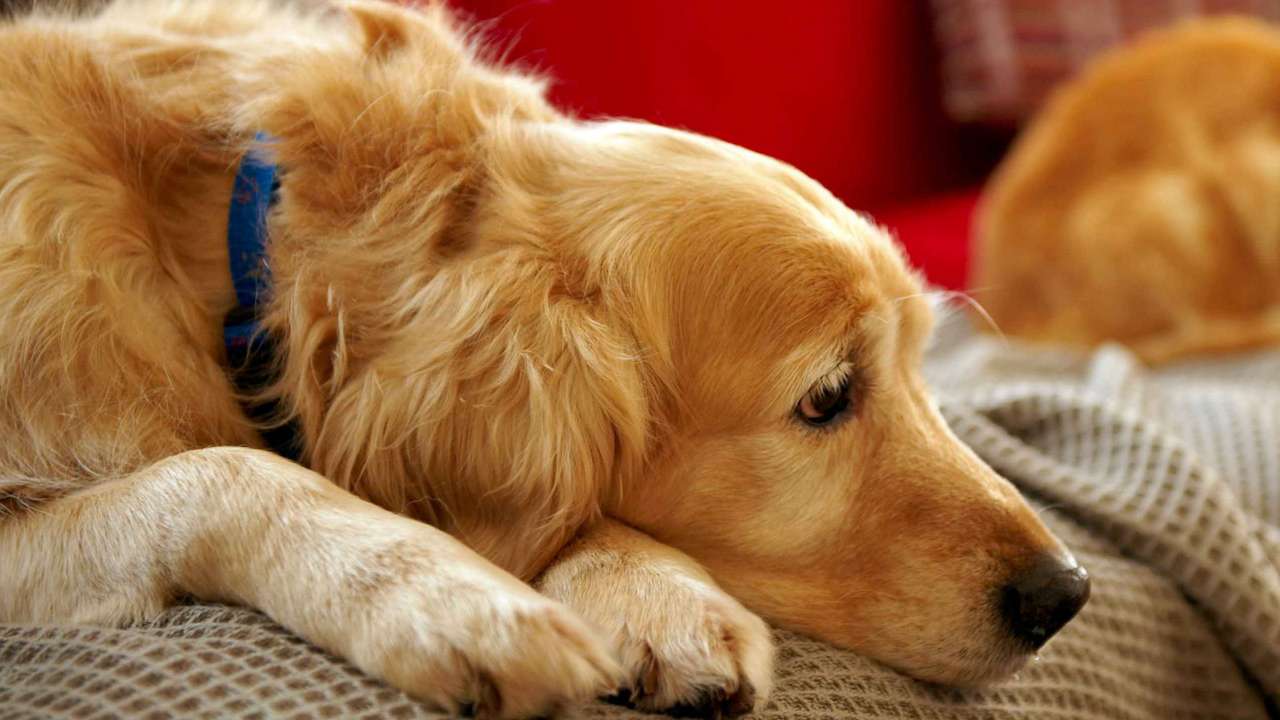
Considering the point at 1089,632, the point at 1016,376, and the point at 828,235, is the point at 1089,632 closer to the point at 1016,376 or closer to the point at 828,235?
the point at 828,235

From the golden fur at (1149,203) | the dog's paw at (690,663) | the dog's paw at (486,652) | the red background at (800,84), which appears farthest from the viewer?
the golden fur at (1149,203)

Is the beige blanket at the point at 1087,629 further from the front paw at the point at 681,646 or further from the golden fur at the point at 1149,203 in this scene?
the golden fur at the point at 1149,203

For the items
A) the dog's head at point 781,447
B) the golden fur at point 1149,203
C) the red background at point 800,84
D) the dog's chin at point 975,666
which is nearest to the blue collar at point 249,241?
the dog's head at point 781,447

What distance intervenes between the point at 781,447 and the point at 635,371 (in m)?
0.19

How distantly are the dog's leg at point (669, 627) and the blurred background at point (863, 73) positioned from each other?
66.6 inches

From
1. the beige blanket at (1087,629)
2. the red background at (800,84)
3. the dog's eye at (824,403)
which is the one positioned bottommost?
the beige blanket at (1087,629)

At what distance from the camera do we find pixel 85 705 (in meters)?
0.89

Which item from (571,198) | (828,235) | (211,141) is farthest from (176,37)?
(828,235)

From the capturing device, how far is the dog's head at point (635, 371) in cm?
116

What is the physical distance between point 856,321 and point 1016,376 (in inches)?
48.6

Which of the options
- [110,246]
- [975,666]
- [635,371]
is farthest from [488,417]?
[975,666]

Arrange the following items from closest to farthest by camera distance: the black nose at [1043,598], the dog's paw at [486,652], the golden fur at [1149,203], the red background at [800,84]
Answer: the dog's paw at [486,652], the black nose at [1043,598], the red background at [800,84], the golden fur at [1149,203]

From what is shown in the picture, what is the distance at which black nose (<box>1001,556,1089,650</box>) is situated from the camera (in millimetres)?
1205

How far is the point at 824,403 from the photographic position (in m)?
1.28
